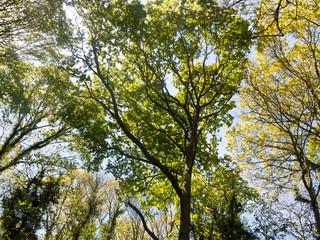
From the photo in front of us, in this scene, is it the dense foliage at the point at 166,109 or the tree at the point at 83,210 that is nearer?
the dense foliage at the point at 166,109

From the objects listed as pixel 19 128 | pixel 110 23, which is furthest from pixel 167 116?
pixel 19 128

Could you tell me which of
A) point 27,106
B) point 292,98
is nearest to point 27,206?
point 27,106

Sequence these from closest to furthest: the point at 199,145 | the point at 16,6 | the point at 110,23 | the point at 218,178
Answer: the point at 110,23, the point at 16,6, the point at 199,145, the point at 218,178

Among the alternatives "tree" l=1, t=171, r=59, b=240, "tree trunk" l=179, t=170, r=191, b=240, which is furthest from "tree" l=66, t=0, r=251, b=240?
"tree" l=1, t=171, r=59, b=240

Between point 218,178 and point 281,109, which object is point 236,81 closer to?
point 281,109

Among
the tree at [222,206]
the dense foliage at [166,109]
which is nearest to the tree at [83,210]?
the dense foliage at [166,109]

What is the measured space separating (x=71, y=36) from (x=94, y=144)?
4.77 metres

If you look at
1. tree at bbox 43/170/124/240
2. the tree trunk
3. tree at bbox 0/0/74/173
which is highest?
tree at bbox 0/0/74/173

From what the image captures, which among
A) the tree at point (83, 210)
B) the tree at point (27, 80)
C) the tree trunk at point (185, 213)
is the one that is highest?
the tree at point (27, 80)

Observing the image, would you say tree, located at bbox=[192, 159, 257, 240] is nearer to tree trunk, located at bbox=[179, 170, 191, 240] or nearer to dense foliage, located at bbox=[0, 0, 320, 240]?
dense foliage, located at bbox=[0, 0, 320, 240]

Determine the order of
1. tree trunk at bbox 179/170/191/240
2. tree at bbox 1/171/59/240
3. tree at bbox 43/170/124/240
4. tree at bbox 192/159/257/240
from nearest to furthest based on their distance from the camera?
tree trunk at bbox 179/170/191/240
tree at bbox 192/159/257/240
tree at bbox 1/171/59/240
tree at bbox 43/170/124/240

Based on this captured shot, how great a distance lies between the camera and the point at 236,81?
9.50 m

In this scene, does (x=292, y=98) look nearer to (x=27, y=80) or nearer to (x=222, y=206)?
(x=222, y=206)

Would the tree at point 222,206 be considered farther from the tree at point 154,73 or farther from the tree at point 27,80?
the tree at point 27,80
